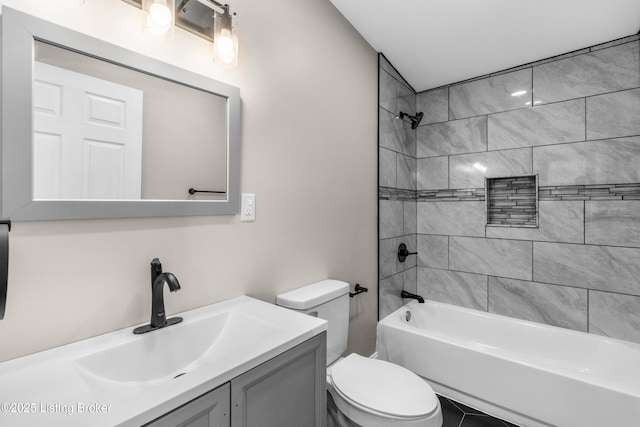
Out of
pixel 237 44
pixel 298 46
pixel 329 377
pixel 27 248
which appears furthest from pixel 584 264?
pixel 27 248

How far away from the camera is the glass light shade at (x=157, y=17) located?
105 centimetres

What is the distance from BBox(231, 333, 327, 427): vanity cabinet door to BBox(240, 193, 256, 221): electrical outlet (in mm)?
627

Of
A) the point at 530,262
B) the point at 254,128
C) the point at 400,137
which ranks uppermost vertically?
the point at 400,137

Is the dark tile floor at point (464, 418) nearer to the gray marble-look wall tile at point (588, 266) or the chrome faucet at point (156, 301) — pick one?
the gray marble-look wall tile at point (588, 266)

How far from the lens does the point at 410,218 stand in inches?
113

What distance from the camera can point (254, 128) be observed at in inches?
57.9

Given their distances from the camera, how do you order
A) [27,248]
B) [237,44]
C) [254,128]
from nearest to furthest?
[27,248] → [237,44] → [254,128]

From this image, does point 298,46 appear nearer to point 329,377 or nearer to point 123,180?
point 123,180

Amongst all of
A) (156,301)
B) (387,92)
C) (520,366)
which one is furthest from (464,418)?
(387,92)

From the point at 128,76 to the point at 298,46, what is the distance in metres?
0.95

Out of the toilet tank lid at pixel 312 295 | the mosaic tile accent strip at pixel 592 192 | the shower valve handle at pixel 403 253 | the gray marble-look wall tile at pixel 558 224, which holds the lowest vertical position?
the toilet tank lid at pixel 312 295

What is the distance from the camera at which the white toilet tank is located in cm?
154

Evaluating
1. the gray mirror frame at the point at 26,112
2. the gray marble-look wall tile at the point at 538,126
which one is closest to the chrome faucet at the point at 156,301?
the gray mirror frame at the point at 26,112

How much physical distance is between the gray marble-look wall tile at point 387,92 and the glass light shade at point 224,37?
140 centimetres
